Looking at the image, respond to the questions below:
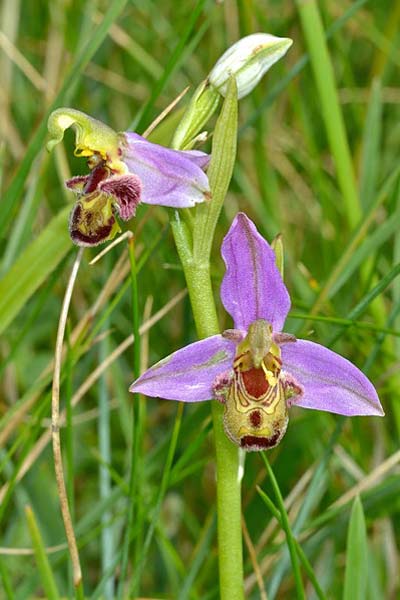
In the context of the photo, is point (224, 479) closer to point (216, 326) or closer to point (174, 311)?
point (216, 326)

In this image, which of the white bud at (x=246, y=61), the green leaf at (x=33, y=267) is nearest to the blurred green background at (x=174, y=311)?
the green leaf at (x=33, y=267)

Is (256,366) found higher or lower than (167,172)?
lower

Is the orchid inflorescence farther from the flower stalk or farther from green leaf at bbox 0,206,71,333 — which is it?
green leaf at bbox 0,206,71,333

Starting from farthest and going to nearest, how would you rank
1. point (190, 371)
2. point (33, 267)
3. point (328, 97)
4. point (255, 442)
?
point (328, 97) → point (33, 267) → point (190, 371) → point (255, 442)

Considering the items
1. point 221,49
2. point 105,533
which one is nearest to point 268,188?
point 221,49

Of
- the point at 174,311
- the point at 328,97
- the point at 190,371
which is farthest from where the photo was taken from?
the point at 174,311

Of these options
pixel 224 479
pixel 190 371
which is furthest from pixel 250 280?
pixel 224 479

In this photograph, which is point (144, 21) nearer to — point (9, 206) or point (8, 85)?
point (8, 85)

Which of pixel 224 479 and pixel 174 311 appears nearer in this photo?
pixel 224 479
